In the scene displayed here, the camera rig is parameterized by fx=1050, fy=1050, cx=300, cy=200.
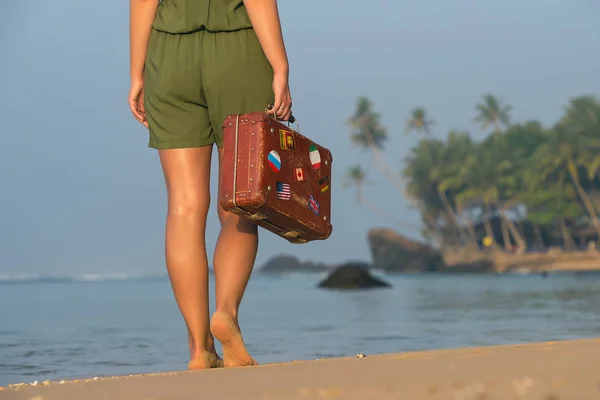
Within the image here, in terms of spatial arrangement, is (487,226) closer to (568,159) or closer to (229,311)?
(568,159)

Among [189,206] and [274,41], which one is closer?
[274,41]

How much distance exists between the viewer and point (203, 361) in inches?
129

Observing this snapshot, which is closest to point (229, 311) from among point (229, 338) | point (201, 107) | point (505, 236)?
point (229, 338)

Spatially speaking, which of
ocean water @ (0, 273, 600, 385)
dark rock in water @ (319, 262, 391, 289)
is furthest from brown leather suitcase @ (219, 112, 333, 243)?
dark rock in water @ (319, 262, 391, 289)

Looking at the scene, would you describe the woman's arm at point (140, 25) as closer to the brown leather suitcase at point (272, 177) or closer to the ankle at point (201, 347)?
the brown leather suitcase at point (272, 177)

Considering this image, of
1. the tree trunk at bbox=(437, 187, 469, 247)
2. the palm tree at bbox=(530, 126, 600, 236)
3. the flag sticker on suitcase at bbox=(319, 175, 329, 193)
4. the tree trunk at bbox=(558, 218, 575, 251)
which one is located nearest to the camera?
the flag sticker on suitcase at bbox=(319, 175, 329, 193)

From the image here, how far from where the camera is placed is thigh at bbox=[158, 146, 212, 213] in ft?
11.0

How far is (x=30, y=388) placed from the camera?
226 cm

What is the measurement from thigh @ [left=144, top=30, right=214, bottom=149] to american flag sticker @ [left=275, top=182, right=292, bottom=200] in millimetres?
306

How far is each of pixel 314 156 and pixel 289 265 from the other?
306 ft

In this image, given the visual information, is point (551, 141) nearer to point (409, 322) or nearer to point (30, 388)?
point (409, 322)

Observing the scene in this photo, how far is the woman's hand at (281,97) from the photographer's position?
3311mm

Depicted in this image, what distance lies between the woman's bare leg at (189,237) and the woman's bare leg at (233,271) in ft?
0.21

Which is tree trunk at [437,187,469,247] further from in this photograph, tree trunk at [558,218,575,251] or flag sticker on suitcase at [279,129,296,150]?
flag sticker on suitcase at [279,129,296,150]
